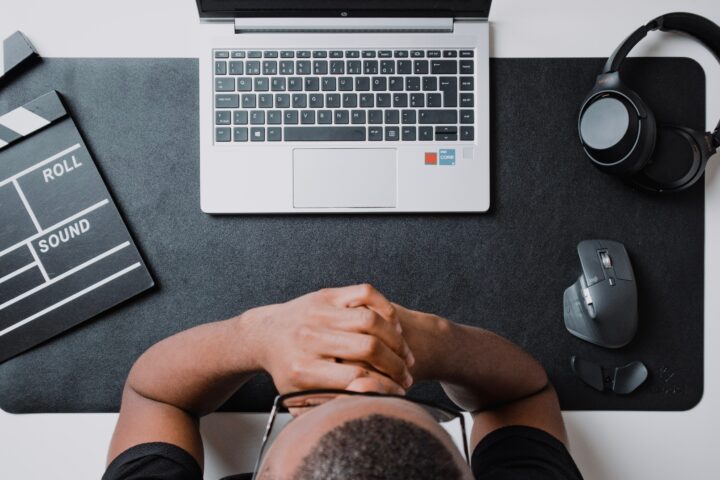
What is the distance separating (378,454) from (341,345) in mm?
166

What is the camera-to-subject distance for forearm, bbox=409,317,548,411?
2.39 feet

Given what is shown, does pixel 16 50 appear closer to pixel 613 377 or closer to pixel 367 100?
pixel 367 100

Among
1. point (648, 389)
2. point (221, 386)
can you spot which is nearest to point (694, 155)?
point (648, 389)

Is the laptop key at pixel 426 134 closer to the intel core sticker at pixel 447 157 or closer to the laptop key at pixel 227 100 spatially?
the intel core sticker at pixel 447 157

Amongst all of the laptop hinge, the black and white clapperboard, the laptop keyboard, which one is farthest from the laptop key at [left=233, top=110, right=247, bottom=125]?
the black and white clapperboard

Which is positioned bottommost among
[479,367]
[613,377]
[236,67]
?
[613,377]

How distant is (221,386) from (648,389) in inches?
24.0

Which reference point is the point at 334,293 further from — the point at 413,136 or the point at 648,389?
the point at 648,389

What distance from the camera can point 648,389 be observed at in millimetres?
879

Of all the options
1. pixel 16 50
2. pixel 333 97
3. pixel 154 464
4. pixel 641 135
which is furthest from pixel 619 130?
pixel 16 50

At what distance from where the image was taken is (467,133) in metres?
0.86

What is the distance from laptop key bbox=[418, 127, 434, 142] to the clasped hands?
29 centimetres

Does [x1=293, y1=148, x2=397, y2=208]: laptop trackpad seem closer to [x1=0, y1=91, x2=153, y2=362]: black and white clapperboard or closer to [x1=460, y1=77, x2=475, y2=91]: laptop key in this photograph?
[x1=460, y1=77, x2=475, y2=91]: laptop key

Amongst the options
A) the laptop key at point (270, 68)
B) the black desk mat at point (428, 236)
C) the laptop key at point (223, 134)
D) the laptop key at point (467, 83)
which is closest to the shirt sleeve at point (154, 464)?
the black desk mat at point (428, 236)
